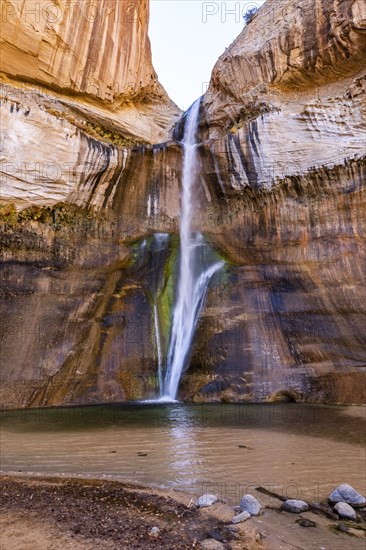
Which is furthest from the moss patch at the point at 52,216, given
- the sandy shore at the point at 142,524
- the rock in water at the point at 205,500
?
the rock in water at the point at 205,500

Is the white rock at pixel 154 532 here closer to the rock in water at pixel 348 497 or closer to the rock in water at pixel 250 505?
the rock in water at pixel 250 505

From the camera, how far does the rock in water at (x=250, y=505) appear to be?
11.6ft

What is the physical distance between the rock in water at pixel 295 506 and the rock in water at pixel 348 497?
345mm

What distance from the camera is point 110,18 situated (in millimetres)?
15391

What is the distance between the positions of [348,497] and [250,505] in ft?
3.37

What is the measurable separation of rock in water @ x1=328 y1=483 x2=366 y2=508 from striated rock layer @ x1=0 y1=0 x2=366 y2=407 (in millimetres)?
7040

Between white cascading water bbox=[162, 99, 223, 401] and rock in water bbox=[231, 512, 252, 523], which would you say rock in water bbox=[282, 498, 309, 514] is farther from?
white cascading water bbox=[162, 99, 223, 401]

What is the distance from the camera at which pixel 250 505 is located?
3.58 meters

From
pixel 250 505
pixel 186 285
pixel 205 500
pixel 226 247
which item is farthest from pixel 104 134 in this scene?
pixel 250 505

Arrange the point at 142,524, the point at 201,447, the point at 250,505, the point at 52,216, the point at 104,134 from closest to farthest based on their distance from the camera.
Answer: the point at 142,524
the point at 250,505
the point at 201,447
the point at 52,216
the point at 104,134

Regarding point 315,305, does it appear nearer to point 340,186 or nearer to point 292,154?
point 340,186

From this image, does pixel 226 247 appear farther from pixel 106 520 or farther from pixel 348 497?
pixel 106 520

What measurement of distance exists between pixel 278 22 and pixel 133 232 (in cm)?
889

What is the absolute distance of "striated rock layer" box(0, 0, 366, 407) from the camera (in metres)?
11.0
